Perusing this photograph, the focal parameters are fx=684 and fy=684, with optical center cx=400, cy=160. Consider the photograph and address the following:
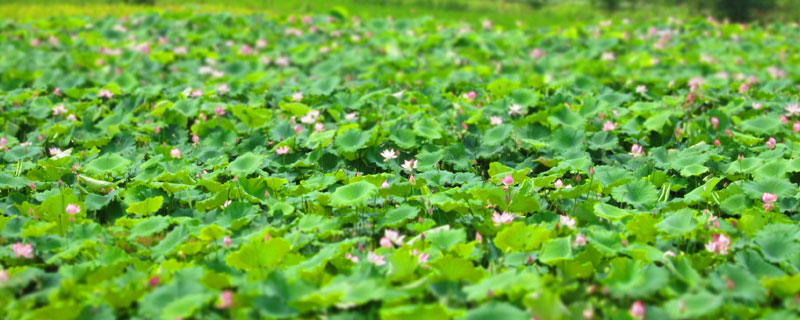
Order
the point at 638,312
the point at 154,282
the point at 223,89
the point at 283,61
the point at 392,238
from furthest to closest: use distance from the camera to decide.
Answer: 1. the point at 283,61
2. the point at 223,89
3. the point at 392,238
4. the point at 154,282
5. the point at 638,312

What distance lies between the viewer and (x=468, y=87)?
5629 millimetres

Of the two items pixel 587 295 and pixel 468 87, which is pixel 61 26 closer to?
pixel 468 87

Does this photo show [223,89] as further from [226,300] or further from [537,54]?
[537,54]

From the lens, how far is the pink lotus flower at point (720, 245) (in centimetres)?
254

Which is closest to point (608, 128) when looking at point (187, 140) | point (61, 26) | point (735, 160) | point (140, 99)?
point (735, 160)

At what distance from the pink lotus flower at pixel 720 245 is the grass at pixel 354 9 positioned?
782cm

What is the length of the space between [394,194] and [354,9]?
27.1ft

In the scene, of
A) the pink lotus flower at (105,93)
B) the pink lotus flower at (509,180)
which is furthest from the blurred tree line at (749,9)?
the pink lotus flower at (105,93)

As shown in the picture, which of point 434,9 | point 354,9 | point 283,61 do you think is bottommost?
point 434,9

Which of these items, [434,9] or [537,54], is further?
[434,9]

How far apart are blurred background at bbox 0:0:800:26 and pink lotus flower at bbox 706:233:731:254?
25.8ft

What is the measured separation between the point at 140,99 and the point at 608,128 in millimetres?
3340

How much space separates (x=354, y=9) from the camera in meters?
11.1

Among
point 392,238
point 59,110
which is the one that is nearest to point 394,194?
point 392,238
